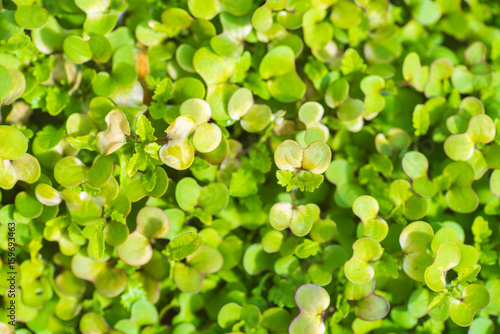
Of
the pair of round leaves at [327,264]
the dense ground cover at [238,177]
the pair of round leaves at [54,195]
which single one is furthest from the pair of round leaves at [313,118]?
the pair of round leaves at [54,195]

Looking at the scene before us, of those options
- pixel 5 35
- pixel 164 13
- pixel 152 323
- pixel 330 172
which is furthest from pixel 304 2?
pixel 152 323

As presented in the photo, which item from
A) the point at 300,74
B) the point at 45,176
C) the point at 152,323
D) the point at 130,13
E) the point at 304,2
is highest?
the point at 304,2

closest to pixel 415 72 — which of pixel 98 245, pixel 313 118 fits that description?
pixel 313 118

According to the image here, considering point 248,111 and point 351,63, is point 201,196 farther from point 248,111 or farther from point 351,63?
point 351,63

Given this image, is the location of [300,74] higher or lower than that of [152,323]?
higher

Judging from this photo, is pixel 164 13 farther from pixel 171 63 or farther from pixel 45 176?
pixel 45 176

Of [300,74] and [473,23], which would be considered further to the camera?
[473,23]

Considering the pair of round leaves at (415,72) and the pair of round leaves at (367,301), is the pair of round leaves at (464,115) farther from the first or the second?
the pair of round leaves at (367,301)
